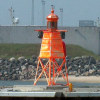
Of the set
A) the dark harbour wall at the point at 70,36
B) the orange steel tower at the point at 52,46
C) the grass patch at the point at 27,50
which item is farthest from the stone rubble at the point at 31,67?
the orange steel tower at the point at 52,46

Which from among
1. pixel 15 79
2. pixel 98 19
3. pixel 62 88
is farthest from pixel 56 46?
pixel 98 19

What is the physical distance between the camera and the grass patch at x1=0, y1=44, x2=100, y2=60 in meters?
74.2

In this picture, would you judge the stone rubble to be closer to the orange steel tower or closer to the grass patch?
the grass patch

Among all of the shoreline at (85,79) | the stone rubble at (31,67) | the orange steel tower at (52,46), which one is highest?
the orange steel tower at (52,46)

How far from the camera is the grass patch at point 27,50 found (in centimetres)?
7419

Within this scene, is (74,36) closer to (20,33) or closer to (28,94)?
(20,33)

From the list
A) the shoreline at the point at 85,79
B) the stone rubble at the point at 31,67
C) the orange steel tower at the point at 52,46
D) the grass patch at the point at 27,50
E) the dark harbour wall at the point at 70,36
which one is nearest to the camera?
the orange steel tower at the point at 52,46

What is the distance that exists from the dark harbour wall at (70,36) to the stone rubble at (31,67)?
23.6 feet

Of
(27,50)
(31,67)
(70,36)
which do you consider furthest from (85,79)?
(70,36)

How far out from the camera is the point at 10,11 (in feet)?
335

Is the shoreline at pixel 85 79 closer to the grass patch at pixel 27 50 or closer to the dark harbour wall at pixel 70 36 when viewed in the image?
the grass patch at pixel 27 50

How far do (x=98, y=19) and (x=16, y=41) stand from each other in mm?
23623

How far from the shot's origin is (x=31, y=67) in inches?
2591

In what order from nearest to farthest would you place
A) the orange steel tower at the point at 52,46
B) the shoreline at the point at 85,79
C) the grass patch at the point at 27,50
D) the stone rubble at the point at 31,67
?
1. the orange steel tower at the point at 52,46
2. the shoreline at the point at 85,79
3. the stone rubble at the point at 31,67
4. the grass patch at the point at 27,50
